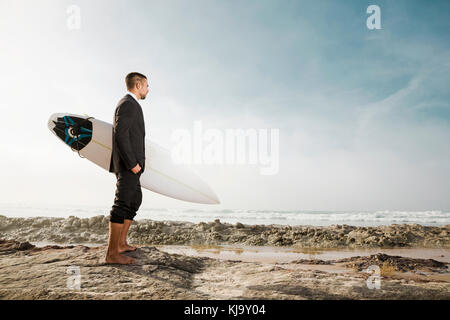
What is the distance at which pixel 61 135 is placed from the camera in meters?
4.04

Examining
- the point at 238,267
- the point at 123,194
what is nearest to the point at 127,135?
the point at 123,194

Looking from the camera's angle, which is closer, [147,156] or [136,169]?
[136,169]

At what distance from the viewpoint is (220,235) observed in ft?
18.4

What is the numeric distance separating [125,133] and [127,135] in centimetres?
3

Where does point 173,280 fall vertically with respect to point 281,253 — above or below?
above

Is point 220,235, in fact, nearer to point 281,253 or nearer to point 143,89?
point 281,253

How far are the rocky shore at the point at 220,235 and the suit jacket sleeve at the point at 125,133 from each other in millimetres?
3453

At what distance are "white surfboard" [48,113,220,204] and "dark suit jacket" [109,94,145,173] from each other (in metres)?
1.43

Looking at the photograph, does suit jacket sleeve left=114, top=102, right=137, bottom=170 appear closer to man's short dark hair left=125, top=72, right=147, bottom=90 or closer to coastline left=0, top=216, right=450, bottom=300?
man's short dark hair left=125, top=72, right=147, bottom=90

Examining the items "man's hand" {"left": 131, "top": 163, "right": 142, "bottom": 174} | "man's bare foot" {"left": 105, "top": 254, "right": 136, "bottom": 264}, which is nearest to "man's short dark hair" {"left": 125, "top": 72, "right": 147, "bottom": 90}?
"man's hand" {"left": 131, "top": 163, "right": 142, "bottom": 174}

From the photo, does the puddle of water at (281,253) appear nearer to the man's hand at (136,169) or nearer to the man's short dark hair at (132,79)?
the man's hand at (136,169)

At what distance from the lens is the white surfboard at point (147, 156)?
384 centimetres
